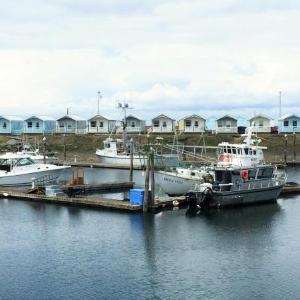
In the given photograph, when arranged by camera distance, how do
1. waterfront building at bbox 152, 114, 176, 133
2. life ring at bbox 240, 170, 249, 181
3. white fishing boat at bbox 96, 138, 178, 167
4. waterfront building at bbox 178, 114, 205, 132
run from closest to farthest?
life ring at bbox 240, 170, 249, 181, white fishing boat at bbox 96, 138, 178, 167, waterfront building at bbox 178, 114, 205, 132, waterfront building at bbox 152, 114, 176, 133

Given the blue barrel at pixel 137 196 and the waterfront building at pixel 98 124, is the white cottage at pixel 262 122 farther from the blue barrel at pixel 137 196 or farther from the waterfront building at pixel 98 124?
the blue barrel at pixel 137 196

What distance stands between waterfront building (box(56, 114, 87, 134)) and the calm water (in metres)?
66.0

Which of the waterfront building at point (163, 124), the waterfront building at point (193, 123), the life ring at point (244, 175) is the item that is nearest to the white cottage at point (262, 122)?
the waterfront building at point (193, 123)

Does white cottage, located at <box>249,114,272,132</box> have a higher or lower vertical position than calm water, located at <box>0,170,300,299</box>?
higher

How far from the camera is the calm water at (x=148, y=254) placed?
26.5 meters

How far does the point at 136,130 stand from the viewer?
107938 mm

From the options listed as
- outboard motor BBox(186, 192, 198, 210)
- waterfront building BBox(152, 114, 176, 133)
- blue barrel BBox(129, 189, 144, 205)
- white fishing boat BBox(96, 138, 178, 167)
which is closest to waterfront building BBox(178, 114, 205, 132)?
waterfront building BBox(152, 114, 176, 133)

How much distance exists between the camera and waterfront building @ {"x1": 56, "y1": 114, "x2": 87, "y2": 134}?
112 m

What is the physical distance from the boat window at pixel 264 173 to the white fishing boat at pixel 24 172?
65.8 feet

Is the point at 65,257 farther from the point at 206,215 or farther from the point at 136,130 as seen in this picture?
the point at 136,130

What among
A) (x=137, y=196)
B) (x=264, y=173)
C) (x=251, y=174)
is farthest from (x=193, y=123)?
(x=137, y=196)

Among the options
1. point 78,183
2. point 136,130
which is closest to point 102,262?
point 78,183

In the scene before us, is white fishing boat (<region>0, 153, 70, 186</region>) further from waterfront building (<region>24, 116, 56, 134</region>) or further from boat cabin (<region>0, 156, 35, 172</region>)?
waterfront building (<region>24, 116, 56, 134</region>)

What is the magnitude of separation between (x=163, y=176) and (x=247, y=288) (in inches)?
980
